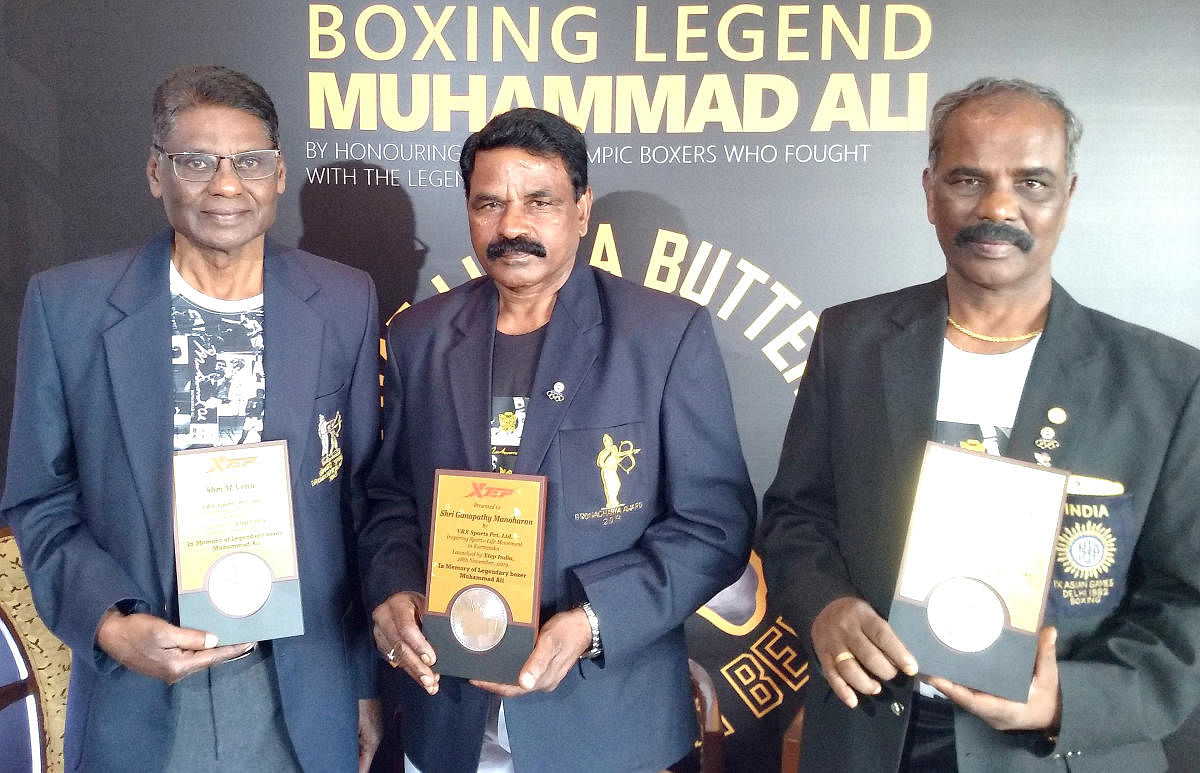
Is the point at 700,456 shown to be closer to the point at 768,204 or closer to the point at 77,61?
the point at 768,204

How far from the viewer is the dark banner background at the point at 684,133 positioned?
2.75 m

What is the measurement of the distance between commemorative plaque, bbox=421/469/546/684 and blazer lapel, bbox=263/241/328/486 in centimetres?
43

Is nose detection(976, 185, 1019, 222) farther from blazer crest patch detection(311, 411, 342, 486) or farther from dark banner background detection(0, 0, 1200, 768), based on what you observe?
blazer crest patch detection(311, 411, 342, 486)

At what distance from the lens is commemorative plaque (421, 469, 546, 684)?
1.64 metres

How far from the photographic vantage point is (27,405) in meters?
1.89

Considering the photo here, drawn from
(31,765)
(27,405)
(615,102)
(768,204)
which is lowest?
(31,765)

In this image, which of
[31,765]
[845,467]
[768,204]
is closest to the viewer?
[845,467]

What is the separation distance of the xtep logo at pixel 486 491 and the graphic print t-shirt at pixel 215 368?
530 millimetres

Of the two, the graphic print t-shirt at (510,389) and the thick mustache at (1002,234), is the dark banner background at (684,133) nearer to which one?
the graphic print t-shirt at (510,389)

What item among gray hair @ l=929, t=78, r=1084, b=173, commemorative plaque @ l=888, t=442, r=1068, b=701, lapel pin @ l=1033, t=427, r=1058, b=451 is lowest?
commemorative plaque @ l=888, t=442, r=1068, b=701

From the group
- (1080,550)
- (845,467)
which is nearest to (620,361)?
(845,467)

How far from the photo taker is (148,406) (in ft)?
6.20

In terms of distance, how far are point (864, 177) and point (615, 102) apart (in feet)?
2.57

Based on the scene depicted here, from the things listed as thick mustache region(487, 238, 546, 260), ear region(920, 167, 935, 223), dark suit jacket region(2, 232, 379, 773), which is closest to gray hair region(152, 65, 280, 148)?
dark suit jacket region(2, 232, 379, 773)
